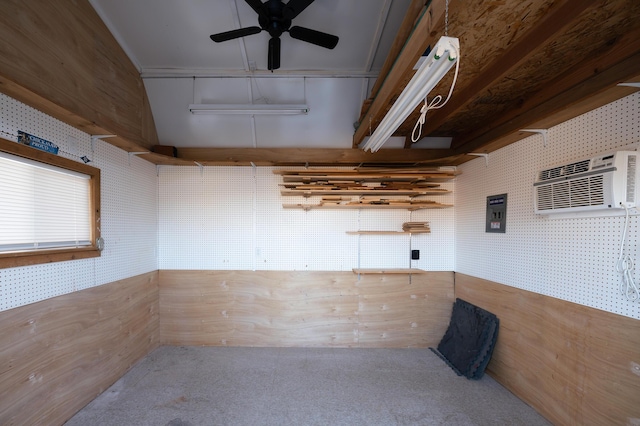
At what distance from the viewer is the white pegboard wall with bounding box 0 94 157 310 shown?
169cm

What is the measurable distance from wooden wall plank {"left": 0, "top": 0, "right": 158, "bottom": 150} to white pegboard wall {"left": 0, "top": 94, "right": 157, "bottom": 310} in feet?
0.36

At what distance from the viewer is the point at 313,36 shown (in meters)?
2.08

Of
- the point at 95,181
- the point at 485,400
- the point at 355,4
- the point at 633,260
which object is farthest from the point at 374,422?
the point at 355,4

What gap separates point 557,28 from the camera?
1.51 metres

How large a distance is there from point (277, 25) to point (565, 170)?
231 cm

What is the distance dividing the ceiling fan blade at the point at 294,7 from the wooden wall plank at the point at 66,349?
8.79ft

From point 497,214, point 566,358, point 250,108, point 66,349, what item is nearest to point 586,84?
point 497,214

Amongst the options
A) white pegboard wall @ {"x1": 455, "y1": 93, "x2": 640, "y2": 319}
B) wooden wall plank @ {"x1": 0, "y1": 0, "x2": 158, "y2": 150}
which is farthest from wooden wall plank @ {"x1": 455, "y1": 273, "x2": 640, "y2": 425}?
wooden wall plank @ {"x1": 0, "y1": 0, "x2": 158, "y2": 150}

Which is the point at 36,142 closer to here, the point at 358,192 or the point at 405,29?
the point at 405,29

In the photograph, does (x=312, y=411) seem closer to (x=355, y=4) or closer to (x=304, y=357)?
(x=304, y=357)

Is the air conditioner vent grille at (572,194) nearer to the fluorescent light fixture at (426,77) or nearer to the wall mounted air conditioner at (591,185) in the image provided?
the wall mounted air conditioner at (591,185)

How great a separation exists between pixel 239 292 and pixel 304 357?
3.60ft

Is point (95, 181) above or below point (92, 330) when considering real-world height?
above

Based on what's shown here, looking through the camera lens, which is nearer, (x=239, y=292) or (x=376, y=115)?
(x=376, y=115)
